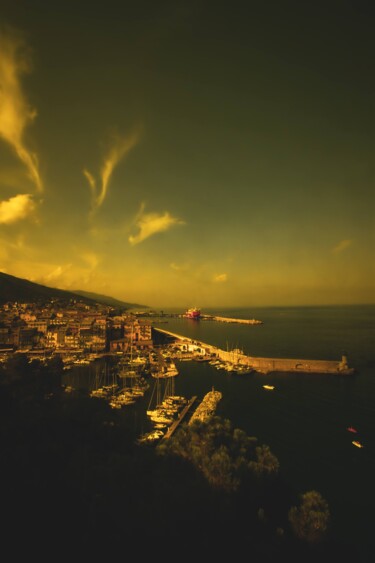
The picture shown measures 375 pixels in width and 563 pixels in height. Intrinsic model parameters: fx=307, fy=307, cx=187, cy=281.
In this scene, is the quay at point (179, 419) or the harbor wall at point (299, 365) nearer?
the quay at point (179, 419)

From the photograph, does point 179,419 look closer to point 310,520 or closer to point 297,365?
point 310,520

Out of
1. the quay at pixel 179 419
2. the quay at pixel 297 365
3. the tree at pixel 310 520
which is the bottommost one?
the quay at pixel 179 419

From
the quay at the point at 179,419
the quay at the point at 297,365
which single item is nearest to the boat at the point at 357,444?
the quay at the point at 179,419

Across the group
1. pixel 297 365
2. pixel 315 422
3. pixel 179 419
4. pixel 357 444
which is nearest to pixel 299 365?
pixel 297 365

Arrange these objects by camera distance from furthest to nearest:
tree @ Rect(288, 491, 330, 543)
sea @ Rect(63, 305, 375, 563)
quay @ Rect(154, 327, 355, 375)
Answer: quay @ Rect(154, 327, 355, 375), sea @ Rect(63, 305, 375, 563), tree @ Rect(288, 491, 330, 543)

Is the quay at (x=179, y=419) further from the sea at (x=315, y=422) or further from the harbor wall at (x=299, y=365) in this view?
the harbor wall at (x=299, y=365)

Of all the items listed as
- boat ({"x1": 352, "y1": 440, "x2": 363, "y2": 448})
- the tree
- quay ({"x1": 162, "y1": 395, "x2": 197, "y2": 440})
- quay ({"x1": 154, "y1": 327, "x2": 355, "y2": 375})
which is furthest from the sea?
the tree

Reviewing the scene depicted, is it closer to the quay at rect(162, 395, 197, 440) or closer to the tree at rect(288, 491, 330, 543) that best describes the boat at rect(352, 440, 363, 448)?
the quay at rect(162, 395, 197, 440)

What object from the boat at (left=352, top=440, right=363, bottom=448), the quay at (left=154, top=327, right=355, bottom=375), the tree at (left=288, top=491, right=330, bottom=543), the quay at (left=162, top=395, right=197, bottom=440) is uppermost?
the quay at (left=154, top=327, right=355, bottom=375)

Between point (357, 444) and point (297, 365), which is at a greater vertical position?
point (297, 365)
